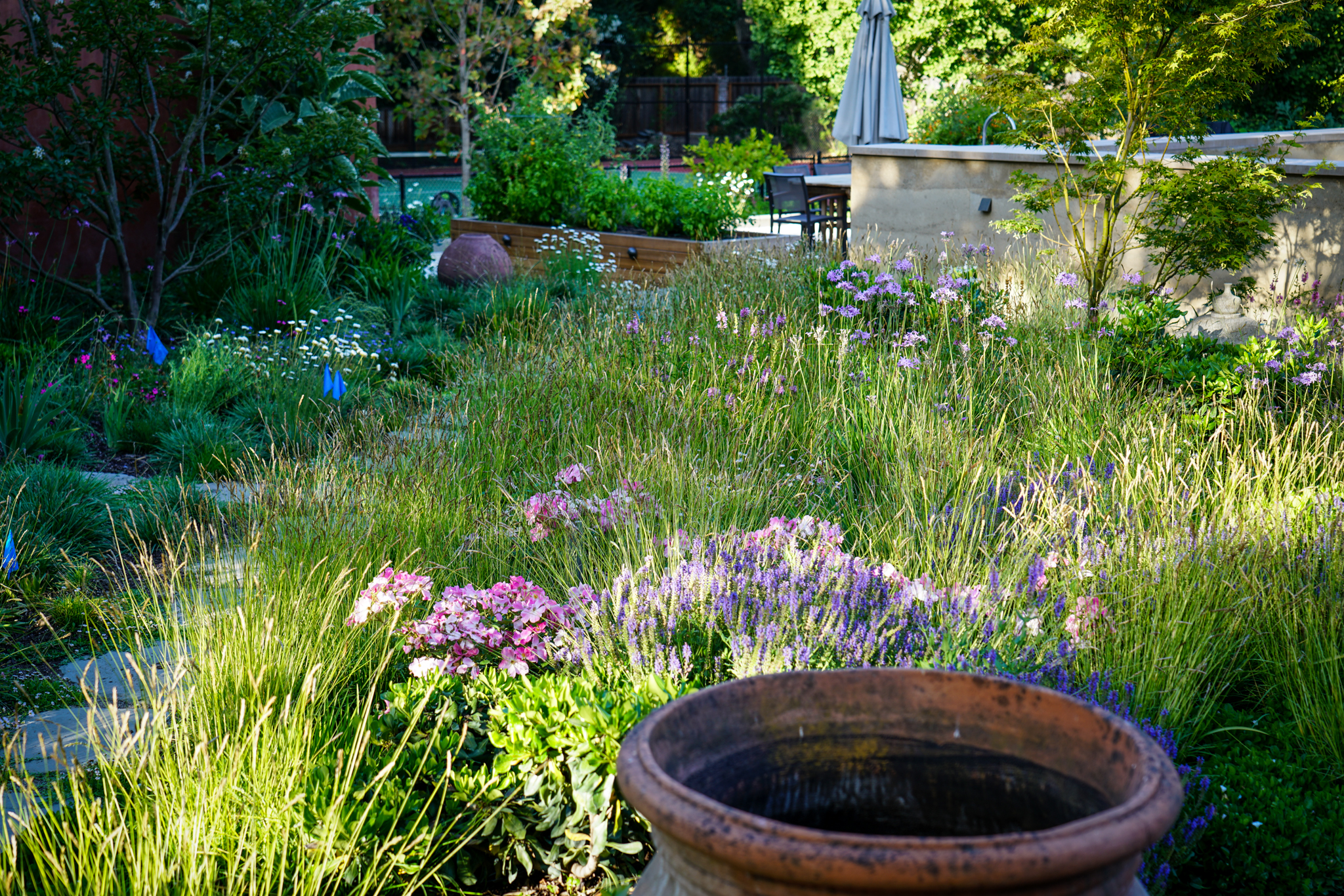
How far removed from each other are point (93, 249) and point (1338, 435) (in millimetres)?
7730

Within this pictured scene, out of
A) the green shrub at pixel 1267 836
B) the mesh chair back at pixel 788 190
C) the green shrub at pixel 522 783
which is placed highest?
the mesh chair back at pixel 788 190

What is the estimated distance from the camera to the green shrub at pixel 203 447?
4945 millimetres

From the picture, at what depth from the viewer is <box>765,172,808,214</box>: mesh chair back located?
38.0 ft

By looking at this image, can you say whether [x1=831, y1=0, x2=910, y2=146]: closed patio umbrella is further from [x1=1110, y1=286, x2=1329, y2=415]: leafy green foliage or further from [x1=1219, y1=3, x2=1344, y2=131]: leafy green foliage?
[x1=1110, y1=286, x2=1329, y2=415]: leafy green foliage

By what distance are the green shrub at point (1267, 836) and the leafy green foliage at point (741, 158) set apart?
1184 centimetres

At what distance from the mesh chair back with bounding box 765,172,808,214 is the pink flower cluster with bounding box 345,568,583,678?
9263 mm

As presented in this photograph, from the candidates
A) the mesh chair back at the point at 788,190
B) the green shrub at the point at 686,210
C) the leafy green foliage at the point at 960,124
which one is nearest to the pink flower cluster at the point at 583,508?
the green shrub at the point at 686,210

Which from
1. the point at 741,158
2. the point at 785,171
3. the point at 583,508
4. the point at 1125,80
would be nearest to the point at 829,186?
the point at 785,171

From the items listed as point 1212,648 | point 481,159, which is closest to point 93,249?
point 481,159

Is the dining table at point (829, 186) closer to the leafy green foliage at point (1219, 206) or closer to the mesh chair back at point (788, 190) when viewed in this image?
the mesh chair back at point (788, 190)

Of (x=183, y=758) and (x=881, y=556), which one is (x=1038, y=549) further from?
(x=183, y=758)

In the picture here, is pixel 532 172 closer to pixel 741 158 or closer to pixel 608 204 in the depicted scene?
pixel 608 204

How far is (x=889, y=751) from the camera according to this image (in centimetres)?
161

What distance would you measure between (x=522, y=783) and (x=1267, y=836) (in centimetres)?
158
